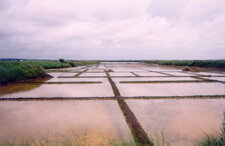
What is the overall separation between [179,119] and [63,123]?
2.05 metres

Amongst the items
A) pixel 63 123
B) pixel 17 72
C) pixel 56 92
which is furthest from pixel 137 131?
pixel 17 72

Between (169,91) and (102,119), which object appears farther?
(169,91)

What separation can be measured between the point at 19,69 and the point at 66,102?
549cm

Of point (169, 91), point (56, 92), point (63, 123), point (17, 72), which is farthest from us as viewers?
point (17, 72)

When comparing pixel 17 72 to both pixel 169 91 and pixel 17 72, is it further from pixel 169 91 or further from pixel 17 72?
pixel 169 91

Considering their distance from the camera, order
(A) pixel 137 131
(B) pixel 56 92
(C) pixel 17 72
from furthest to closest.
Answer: (C) pixel 17 72
(B) pixel 56 92
(A) pixel 137 131

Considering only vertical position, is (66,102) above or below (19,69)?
below

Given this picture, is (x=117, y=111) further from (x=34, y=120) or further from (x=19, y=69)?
(x=19, y=69)

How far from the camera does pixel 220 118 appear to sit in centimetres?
265

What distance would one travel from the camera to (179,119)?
8.52ft

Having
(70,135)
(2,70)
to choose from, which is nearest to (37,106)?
(70,135)

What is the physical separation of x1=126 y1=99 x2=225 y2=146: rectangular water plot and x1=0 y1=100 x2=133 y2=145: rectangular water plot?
461 mm

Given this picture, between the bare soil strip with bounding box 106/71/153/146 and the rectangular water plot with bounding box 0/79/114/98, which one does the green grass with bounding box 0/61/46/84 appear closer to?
the rectangular water plot with bounding box 0/79/114/98

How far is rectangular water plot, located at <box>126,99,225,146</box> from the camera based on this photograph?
2.03 m
